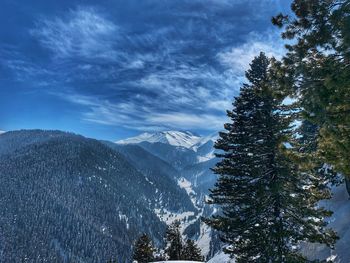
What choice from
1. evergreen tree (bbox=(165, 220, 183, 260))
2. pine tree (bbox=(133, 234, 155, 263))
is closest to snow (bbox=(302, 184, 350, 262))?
evergreen tree (bbox=(165, 220, 183, 260))

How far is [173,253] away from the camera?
51344mm

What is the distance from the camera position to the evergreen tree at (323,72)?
10695mm

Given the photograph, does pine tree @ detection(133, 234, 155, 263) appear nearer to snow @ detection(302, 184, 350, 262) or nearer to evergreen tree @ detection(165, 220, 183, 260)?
evergreen tree @ detection(165, 220, 183, 260)

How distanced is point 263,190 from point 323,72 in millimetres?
8495

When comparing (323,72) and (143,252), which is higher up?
(323,72)

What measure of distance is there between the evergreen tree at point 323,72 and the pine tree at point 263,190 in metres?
3.74

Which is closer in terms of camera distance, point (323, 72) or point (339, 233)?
point (323, 72)

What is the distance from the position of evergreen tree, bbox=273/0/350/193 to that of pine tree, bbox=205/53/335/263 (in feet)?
12.3

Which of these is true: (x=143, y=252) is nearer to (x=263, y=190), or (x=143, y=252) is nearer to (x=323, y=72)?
(x=263, y=190)

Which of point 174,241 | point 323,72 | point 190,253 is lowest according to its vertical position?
point 190,253

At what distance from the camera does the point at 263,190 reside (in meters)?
17.5

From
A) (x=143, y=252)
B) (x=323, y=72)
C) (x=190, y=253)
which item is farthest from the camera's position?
(x=190, y=253)

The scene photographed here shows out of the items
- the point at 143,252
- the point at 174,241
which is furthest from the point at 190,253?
the point at 143,252

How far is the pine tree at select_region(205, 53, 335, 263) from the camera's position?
16859mm
